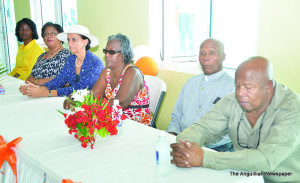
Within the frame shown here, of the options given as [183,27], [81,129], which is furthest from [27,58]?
[81,129]

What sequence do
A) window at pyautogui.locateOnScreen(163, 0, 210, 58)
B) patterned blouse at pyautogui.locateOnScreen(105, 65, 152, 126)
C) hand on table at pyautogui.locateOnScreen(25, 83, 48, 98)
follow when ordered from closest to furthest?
patterned blouse at pyautogui.locateOnScreen(105, 65, 152, 126), hand on table at pyautogui.locateOnScreen(25, 83, 48, 98), window at pyautogui.locateOnScreen(163, 0, 210, 58)

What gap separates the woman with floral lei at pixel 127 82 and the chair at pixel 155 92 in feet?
0.19

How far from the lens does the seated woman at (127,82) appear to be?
9.54 feet

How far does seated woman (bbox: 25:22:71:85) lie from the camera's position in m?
4.07

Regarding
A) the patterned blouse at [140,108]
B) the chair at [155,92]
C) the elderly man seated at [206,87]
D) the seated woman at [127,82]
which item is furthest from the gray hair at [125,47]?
the elderly man seated at [206,87]

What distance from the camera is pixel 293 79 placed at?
102 inches

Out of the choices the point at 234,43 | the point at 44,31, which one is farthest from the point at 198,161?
the point at 44,31

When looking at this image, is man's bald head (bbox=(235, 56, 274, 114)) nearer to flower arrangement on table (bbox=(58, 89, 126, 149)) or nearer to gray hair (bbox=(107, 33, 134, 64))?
flower arrangement on table (bbox=(58, 89, 126, 149))

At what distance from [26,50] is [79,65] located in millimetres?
1828

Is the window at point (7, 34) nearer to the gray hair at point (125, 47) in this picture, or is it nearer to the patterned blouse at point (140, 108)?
the gray hair at point (125, 47)

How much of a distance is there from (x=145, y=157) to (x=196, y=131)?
0.38 m

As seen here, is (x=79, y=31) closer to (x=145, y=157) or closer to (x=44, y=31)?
(x=44, y=31)

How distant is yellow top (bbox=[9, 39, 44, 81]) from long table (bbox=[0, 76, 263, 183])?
2477 millimetres

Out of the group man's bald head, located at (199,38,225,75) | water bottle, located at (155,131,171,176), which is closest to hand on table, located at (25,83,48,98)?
man's bald head, located at (199,38,225,75)
